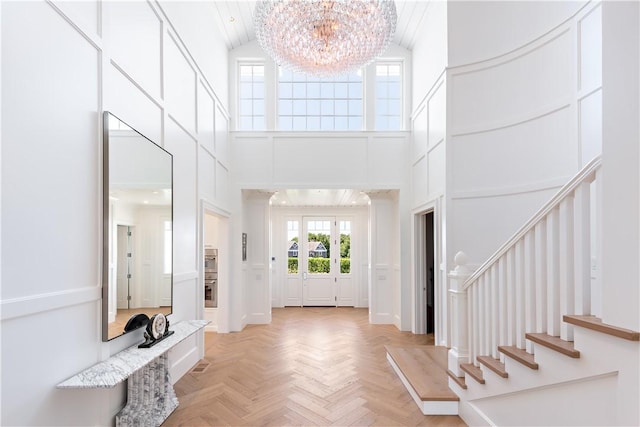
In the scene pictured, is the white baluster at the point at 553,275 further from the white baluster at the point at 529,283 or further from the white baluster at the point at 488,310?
the white baluster at the point at 488,310

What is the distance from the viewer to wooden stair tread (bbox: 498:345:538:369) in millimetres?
2172

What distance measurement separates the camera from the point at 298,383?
3.92 meters

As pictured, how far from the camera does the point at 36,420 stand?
75.1 inches

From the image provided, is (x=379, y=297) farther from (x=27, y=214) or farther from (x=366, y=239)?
(x=27, y=214)

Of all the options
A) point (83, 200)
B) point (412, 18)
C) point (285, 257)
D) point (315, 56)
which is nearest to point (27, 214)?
point (83, 200)

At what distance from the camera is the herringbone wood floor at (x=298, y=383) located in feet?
10.4

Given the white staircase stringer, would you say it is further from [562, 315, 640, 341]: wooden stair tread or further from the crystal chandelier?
the crystal chandelier

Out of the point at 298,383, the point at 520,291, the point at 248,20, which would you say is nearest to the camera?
the point at 520,291

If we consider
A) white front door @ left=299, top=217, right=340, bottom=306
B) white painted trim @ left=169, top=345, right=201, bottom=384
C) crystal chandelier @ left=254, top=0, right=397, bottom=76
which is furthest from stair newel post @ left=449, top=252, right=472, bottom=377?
white front door @ left=299, top=217, right=340, bottom=306

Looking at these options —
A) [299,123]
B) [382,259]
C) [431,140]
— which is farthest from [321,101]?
[382,259]

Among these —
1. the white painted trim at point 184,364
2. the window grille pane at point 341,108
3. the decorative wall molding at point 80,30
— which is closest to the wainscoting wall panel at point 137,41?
the decorative wall molding at point 80,30

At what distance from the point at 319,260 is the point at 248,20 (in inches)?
211

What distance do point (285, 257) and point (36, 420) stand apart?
7128 mm

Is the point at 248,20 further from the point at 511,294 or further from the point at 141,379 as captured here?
the point at 511,294
